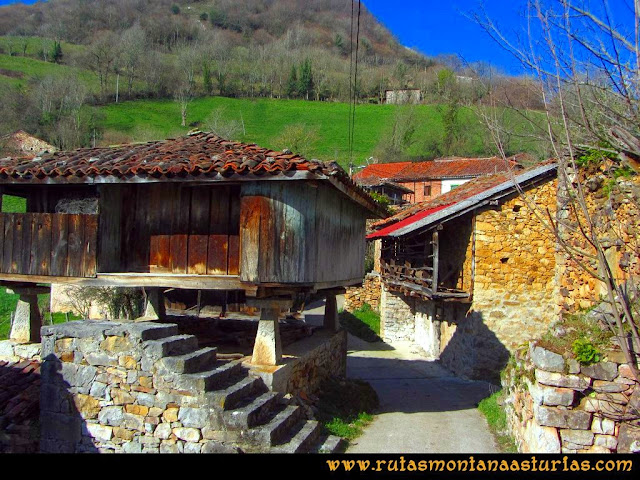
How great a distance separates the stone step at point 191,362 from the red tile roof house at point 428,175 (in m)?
23.1

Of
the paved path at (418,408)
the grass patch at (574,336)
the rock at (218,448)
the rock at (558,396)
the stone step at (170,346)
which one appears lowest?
the paved path at (418,408)

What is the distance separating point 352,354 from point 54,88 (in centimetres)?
3670

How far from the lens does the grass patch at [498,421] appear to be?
6427 millimetres

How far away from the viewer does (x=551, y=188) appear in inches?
439

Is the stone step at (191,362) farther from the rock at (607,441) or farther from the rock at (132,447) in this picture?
the rock at (607,441)

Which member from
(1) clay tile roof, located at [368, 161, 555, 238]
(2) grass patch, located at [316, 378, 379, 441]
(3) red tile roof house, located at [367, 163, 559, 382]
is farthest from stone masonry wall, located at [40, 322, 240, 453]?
(1) clay tile roof, located at [368, 161, 555, 238]

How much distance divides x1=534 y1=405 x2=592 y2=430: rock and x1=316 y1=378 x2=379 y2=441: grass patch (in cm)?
283

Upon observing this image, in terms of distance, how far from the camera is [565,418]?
465cm

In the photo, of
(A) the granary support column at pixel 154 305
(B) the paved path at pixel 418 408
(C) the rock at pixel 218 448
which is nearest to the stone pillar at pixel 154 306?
(A) the granary support column at pixel 154 305

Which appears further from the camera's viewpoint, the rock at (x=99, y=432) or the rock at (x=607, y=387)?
the rock at (x=99, y=432)

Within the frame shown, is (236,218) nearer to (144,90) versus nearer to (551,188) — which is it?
(551,188)

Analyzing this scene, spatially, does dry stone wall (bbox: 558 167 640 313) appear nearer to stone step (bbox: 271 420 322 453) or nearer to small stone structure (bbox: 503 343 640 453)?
small stone structure (bbox: 503 343 640 453)

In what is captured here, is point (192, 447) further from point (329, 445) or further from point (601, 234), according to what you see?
point (601, 234)

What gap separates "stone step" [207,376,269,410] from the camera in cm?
522
